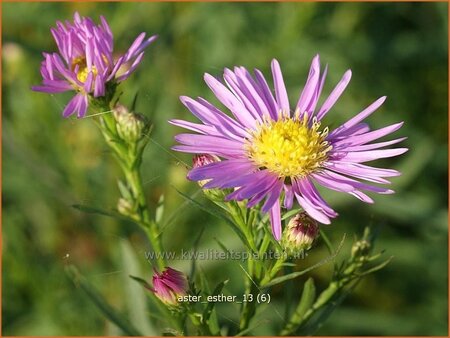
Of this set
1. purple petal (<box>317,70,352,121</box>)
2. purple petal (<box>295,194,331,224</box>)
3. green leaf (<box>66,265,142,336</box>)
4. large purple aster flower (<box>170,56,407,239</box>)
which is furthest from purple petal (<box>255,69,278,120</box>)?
green leaf (<box>66,265,142,336</box>)

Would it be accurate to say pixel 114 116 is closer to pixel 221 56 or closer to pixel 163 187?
pixel 163 187

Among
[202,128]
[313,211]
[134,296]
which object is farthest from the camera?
[134,296]

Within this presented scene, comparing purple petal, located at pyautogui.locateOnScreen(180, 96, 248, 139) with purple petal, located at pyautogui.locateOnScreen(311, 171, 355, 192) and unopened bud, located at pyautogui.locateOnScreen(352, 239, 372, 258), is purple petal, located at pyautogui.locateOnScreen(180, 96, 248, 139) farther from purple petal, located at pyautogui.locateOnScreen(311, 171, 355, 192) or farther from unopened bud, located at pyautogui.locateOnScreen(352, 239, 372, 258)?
unopened bud, located at pyautogui.locateOnScreen(352, 239, 372, 258)

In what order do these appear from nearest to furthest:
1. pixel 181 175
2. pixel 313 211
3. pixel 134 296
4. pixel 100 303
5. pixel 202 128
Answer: pixel 313 211 → pixel 202 128 → pixel 100 303 → pixel 134 296 → pixel 181 175

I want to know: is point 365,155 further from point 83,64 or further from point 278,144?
point 83,64

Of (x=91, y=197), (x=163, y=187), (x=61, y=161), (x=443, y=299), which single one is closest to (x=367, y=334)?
(x=443, y=299)

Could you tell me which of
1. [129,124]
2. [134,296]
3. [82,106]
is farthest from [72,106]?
[134,296]
